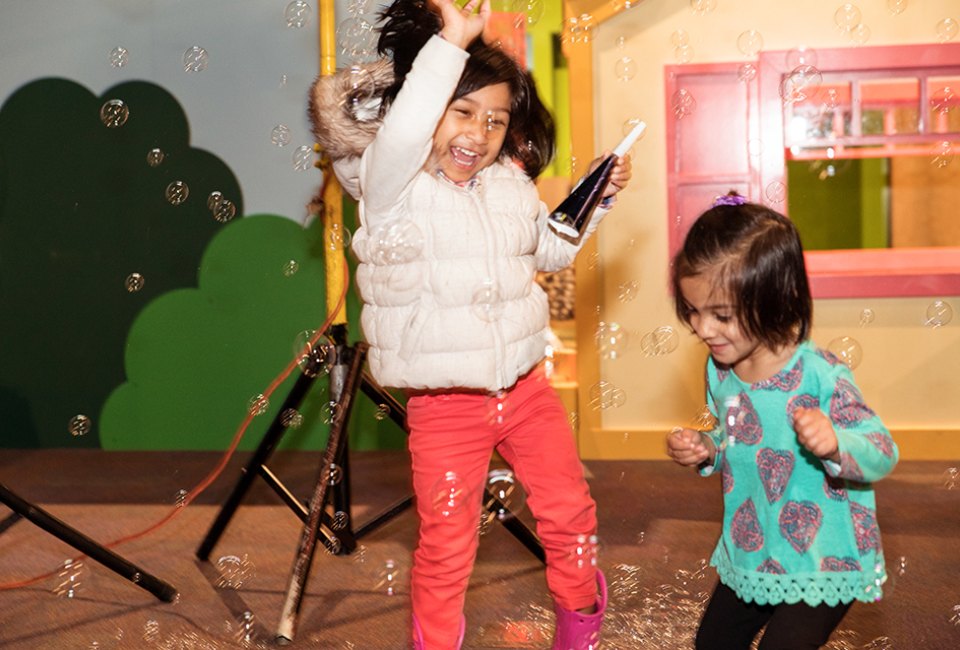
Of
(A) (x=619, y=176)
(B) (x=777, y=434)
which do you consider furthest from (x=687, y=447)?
(A) (x=619, y=176)

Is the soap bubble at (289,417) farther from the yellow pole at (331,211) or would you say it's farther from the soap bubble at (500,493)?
the soap bubble at (500,493)

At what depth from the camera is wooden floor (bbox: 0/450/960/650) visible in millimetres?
2006

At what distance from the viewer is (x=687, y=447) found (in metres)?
1.34

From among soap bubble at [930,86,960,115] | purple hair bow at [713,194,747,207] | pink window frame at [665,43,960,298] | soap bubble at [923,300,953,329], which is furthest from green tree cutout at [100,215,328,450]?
purple hair bow at [713,194,747,207]

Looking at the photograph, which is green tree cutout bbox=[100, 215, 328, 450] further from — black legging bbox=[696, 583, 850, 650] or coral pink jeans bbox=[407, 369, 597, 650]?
black legging bbox=[696, 583, 850, 650]

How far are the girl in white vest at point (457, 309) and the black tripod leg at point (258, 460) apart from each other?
23.6 inches

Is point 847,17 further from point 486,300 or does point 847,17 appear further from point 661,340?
point 486,300

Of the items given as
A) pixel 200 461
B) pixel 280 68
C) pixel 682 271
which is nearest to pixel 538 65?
pixel 280 68

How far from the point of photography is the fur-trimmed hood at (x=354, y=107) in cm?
170

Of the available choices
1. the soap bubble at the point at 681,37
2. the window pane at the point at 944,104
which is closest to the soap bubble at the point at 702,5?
the soap bubble at the point at 681,37

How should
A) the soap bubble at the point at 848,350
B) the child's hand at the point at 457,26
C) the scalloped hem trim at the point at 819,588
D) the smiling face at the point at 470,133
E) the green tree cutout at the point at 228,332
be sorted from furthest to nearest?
the green tree cutout at the point at 228,332 < the soap bubble at the point at 848,350 < the smiling face at the point at 470,133 < the child's hand at the point at 457,26 < the scalloped hem trim at the point at 819,588

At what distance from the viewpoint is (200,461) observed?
3.70m

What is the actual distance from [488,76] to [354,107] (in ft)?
0.74

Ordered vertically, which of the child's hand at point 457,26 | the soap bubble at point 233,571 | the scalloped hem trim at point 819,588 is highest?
the child's hand at point 457,26
